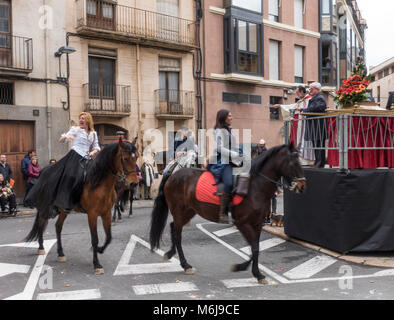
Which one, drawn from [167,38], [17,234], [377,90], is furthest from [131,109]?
[377,90]

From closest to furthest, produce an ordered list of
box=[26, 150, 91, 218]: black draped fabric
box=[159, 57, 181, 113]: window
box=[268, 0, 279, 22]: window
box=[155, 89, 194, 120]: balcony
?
box=[26, 150, 91, 218]: black draped fabric < box=[155, 89, 194, 120]: balcony < box=[159, 57, 181, 113]: window < box=[268, 0, 279, 22]: window

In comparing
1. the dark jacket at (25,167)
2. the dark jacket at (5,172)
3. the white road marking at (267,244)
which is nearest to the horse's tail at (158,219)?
the white road marking at (267,244)

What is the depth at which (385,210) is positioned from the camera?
7418mm

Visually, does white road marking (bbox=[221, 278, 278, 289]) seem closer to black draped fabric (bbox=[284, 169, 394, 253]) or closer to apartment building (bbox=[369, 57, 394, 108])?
black draped fabric (bbox=[284, 169, 394, 253])

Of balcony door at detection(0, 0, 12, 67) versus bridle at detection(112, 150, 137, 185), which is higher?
balcony door at detection(0, 0, 12, 67)

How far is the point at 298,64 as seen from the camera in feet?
87.8

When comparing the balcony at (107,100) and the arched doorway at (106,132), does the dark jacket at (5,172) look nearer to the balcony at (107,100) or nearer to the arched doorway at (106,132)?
the balcony at (107,100)

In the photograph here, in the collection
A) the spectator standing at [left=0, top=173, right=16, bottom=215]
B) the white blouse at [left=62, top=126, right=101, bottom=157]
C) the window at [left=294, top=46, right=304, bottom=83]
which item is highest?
the window at [left=294, top=46, right=304, bottom=83]

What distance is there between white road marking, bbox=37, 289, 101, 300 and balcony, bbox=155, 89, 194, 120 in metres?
15.1

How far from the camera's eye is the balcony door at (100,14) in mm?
18625

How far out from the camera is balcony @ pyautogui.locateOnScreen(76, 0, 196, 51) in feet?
59.9

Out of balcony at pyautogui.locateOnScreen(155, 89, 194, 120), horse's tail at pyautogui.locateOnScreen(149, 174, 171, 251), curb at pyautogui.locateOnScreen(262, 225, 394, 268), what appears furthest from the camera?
balcony at pyautogui.locateOnScreen(155, 89, 194, 120)

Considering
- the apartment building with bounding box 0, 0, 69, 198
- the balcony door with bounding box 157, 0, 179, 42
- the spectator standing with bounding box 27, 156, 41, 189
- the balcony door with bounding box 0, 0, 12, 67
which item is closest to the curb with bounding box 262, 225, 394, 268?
the spectator standing with bounding box 27, 156, 41, 189
